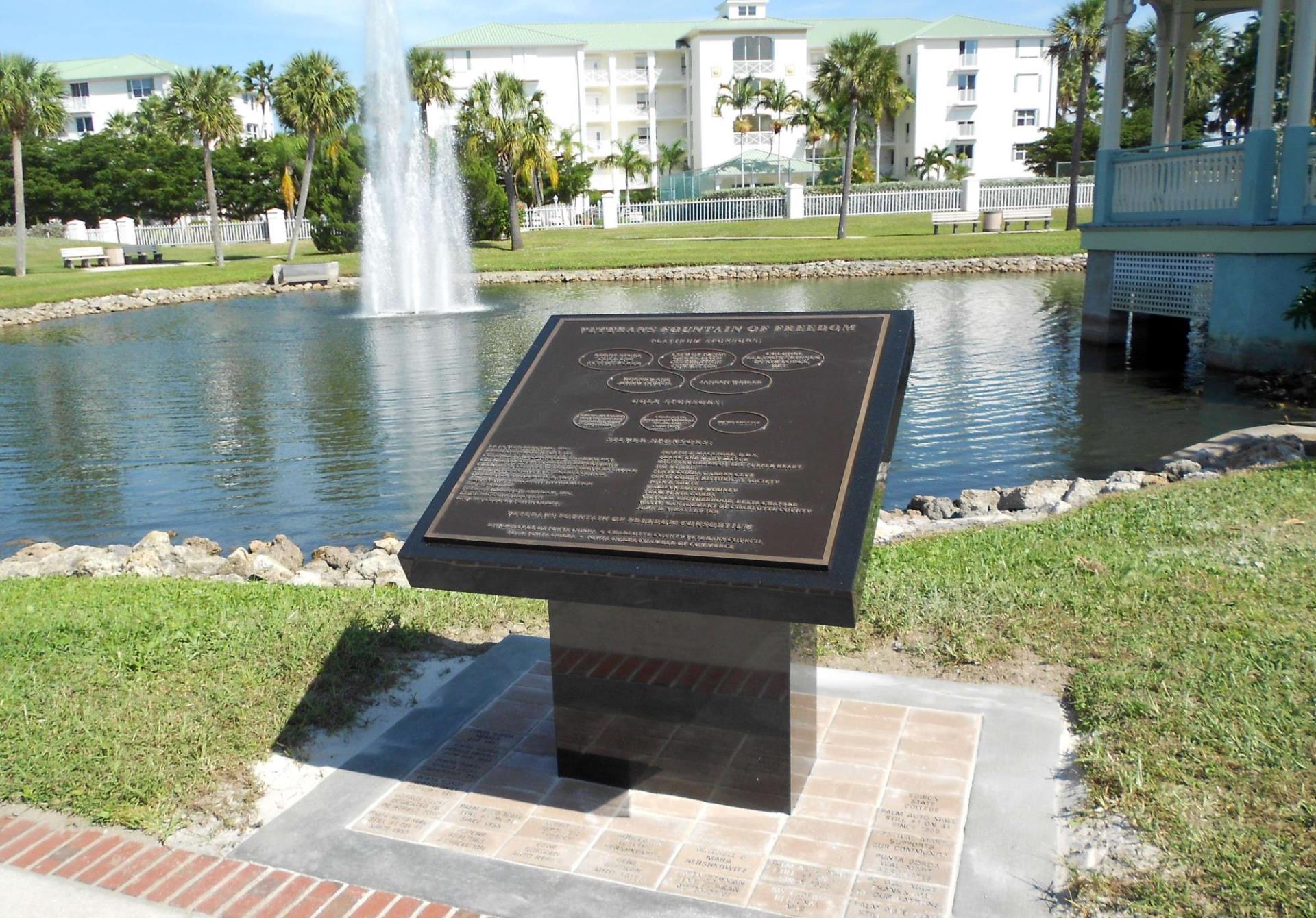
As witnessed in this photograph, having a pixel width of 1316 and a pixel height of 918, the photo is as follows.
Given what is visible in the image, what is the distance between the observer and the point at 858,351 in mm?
4562

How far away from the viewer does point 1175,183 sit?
1603 centimetres

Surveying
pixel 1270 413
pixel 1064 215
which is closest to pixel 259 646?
pixel 1270 413

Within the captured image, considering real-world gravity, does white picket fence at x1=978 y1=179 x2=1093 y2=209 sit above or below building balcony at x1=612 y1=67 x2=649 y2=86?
below

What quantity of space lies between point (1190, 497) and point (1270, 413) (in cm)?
614

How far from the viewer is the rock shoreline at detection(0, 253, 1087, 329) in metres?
33.6

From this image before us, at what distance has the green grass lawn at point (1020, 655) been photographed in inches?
154

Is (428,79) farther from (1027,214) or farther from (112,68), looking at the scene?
(112,68)

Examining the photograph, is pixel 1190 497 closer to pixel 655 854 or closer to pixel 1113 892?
pixel 1113 892

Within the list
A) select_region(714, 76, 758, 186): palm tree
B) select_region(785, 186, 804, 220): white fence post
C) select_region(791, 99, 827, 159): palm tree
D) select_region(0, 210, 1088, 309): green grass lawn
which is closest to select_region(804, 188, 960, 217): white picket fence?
select_region(785, 186, 804, 220): white fence post

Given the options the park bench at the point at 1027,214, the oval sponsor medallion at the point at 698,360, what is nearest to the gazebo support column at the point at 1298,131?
the oval sponsor medallion at the point at 698,360

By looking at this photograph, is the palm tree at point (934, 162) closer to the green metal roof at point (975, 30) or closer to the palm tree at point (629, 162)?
the green metal roof at point (975, 30)

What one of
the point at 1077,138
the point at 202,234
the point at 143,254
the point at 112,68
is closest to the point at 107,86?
the point at 112,68

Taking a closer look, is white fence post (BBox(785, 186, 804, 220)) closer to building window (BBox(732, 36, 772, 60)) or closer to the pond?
building window (BBox(732, 36, 772, 60))

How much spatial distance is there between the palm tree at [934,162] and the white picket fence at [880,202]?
15.6 metres
